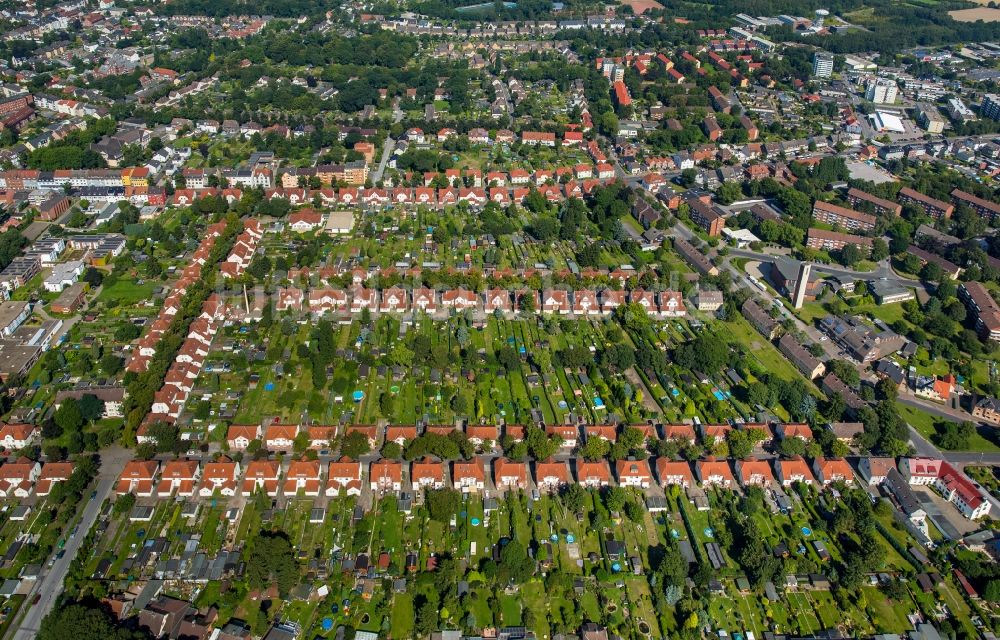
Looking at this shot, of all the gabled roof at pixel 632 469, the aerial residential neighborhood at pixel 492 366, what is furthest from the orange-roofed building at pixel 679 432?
Result: the gabled roof at pixel 632 469

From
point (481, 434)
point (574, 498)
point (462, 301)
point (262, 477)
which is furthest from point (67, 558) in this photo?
point (462, 301)

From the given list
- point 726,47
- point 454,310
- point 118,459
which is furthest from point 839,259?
point 726,47

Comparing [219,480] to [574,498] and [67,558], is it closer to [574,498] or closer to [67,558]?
[67,558]

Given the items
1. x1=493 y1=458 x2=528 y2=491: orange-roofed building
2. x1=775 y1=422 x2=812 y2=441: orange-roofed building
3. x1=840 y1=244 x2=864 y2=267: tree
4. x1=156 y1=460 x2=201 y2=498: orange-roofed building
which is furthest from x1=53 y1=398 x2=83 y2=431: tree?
x1=840 y1=244 x2=864 y2=267: tree

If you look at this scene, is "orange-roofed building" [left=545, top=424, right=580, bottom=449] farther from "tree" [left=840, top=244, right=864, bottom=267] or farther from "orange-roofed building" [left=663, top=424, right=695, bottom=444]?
"tree" [left=840, top=244, right=864, bottom=267]

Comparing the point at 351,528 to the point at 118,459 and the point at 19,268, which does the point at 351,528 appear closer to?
the point at 118,459

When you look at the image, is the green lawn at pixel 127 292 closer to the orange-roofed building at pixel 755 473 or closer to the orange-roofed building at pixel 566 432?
the orange-roofed building at pixel 566 432

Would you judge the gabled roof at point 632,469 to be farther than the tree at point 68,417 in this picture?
No

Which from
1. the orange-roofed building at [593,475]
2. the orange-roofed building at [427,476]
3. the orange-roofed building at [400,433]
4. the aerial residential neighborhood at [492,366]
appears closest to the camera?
the aerial residential neighborhood at [492,366]
